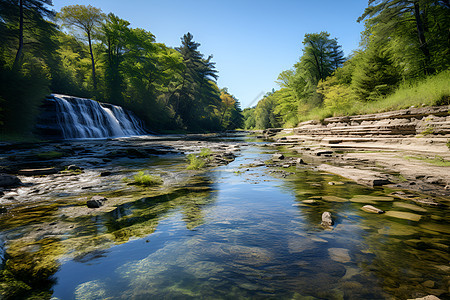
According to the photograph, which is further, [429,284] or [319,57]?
[319,57]

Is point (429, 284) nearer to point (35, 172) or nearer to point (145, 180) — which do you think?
point (145, 180)

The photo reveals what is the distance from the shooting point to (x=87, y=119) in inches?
832

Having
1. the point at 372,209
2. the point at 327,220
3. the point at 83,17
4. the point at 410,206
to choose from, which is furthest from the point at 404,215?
the point at 83,17

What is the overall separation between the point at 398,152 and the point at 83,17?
40.3 meters

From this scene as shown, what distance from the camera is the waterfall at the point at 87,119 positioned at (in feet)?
62.6

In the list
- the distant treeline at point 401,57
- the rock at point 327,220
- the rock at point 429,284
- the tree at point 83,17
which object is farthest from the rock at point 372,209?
the tree at point 83,17

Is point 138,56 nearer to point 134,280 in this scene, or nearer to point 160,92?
point 160,92

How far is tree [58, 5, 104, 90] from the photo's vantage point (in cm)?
2945

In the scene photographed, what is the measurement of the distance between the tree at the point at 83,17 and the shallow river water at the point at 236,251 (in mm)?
36550

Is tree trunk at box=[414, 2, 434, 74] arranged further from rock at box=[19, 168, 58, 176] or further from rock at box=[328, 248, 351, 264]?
rock at box=[19, 168, 58, 176]

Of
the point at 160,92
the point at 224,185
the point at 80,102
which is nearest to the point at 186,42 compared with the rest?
the point at 160,92

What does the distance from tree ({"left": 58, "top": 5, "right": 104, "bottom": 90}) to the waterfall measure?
37.6 feet

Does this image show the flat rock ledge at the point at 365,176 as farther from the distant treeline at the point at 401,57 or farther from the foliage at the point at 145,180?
Answer: the distant treeline at the point at 401,57

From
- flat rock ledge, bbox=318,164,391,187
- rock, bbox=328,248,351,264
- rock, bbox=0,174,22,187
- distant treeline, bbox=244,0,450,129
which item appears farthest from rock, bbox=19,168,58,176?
distant treeline, bbox=244,0,450,129
